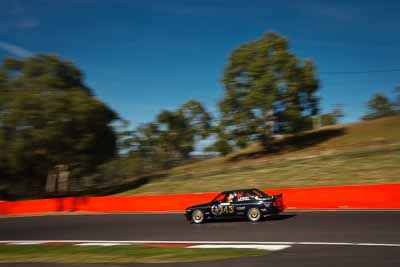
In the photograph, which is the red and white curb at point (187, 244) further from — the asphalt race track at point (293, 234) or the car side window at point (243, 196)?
the car side window at point (243, 196)

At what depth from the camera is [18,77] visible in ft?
134

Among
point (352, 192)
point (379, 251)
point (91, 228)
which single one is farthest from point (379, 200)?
point (91, 228)

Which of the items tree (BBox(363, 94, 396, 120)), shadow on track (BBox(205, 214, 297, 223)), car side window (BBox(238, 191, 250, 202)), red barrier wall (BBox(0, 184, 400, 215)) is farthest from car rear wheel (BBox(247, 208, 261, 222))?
tree (BBox(363, 94, 396, 120))

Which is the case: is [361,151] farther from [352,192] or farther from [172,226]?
[172,226]

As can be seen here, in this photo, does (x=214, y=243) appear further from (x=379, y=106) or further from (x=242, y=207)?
(x=379, y=106)

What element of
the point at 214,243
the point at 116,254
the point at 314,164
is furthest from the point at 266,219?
the point at 314,164

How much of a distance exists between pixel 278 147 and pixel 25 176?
26.5m

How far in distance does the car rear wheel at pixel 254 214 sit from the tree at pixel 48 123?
996 inches

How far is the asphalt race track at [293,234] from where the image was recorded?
8.35m

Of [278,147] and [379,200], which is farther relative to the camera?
[278,147]

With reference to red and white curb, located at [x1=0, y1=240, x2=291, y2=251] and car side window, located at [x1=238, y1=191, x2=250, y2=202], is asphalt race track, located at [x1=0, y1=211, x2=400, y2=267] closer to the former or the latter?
red and white curb, located at [x1=0, y1=240, x2=291, y2=251]

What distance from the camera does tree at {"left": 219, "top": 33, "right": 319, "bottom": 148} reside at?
4434 centimetres

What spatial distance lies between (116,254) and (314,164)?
26.2 meters

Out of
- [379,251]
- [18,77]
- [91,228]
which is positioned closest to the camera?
[379,251]
